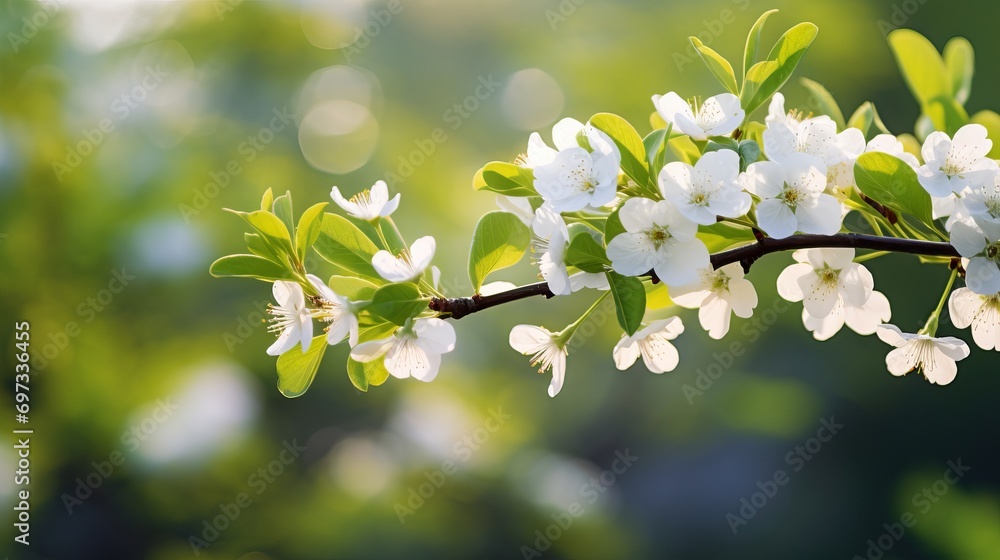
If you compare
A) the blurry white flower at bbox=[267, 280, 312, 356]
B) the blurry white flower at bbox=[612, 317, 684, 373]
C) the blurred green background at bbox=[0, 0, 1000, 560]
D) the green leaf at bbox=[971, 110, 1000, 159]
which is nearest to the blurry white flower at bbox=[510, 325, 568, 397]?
the blurry white flower at bbox=[612, 317, 684, 373]

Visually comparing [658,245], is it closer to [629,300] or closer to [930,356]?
[629,300]

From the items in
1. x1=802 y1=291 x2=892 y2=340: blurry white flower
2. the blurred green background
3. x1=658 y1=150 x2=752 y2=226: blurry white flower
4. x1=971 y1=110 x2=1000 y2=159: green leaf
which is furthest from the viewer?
the blurred green background

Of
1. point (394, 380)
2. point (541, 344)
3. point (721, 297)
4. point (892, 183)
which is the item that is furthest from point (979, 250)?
point (394, 380)

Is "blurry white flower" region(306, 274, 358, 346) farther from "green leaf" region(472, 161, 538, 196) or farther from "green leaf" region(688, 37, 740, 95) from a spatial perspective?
"green leaf" region(688, 37, 740, 95)

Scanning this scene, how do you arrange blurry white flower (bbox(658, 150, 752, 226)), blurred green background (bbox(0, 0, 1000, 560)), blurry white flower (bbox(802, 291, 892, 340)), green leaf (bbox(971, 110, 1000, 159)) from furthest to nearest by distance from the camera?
1. blurred green background (bbox(0, 0, 1000, 560))
2. green leaf (bbox(971, 110, 1000, 159))
3. blurry white flower (bbox(802, 291, 892, 340))
4. blurry white flower (bbox(658, 150, 752, 226))

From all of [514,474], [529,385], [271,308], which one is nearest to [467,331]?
[529,385]
